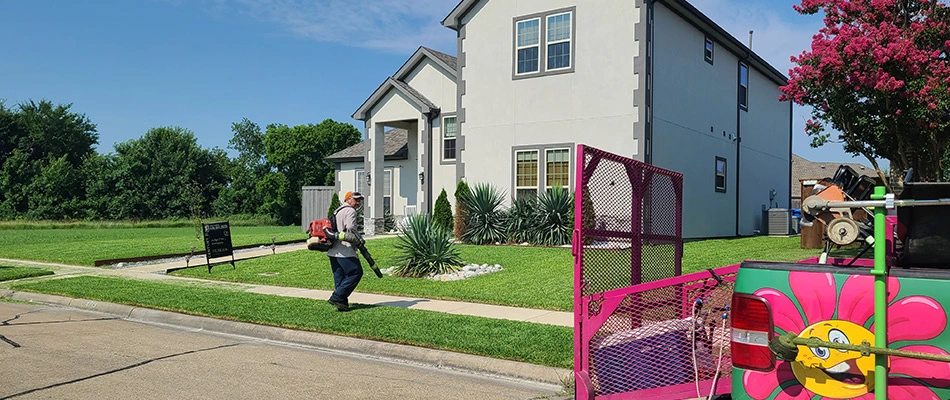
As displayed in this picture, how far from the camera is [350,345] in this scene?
8.40 m

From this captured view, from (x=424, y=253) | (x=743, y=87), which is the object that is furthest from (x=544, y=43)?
(x=743, y=87)

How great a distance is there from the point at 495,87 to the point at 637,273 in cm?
1518

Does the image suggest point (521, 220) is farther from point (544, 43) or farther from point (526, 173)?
point (544, 43)

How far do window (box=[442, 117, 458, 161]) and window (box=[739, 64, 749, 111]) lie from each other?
10306 millimetres

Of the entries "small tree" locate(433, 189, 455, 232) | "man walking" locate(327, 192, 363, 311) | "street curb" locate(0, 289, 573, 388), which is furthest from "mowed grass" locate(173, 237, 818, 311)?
"street curb" locate(0, 289, 573, 388)

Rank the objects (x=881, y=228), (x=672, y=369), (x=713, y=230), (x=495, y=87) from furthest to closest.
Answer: (x=713, y=230) < (x=495, y=87) < (x=672, y=369) < (x=881, y=228)

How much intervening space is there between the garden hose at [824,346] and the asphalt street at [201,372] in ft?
10.3

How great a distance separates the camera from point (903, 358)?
10.6 ft

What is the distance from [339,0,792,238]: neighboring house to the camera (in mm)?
18594

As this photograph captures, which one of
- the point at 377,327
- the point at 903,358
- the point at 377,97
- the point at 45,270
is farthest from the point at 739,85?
the point at 903,358

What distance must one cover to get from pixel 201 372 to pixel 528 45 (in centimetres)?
1501

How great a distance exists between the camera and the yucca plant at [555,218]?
59.1 ft

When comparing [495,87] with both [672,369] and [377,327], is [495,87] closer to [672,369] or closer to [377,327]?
[377,327]

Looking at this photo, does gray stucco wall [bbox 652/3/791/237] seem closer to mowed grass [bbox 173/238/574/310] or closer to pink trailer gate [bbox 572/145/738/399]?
mowed grass [bbox 173/238/574/310]
